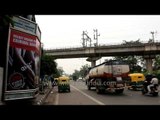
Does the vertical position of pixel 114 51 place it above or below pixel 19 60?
above

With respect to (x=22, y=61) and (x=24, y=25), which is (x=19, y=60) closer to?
(x=22, y=61)

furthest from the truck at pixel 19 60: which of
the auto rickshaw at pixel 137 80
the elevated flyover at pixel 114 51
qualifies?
the elevated flyover at pixel 114 51

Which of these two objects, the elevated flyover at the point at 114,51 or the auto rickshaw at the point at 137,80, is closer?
the auto rickshaw at the point at 137,80

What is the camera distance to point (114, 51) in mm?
62406

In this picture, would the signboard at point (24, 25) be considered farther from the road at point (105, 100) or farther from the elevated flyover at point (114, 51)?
the elevated flyover at point (114, 51)

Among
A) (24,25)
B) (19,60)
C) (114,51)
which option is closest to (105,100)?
(19,60)

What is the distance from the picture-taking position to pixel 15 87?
35.1 feet

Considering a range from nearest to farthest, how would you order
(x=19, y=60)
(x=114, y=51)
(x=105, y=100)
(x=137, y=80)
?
1. (x=19, y=60)
2. (x=105, y=100)
3. (x=137, y=80)
4. (x=114, y=51)

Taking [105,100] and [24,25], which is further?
[105,100]

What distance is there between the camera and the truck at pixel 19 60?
1011 centimetres

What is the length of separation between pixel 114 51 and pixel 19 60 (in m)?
52.8
